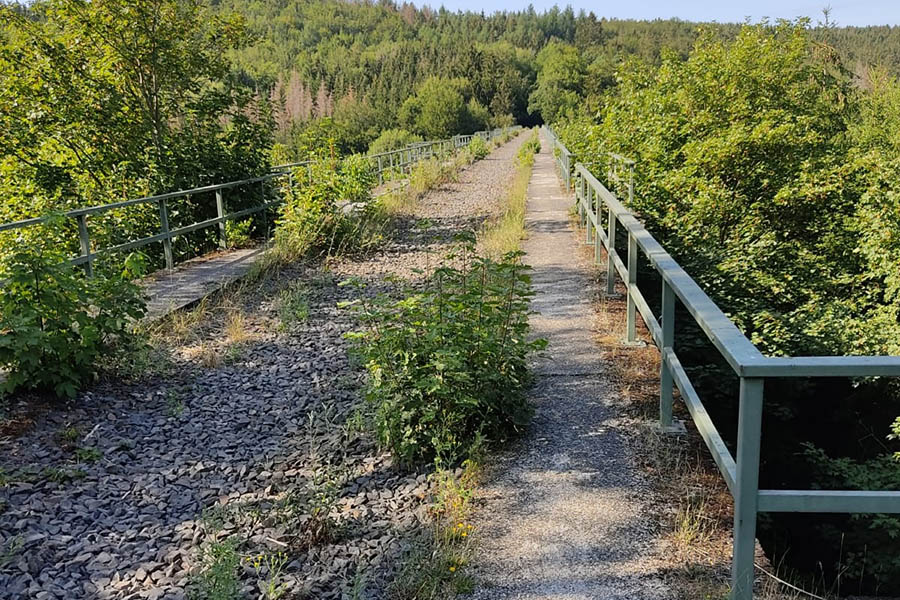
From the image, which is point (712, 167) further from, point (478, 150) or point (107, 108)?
point (478, 150)

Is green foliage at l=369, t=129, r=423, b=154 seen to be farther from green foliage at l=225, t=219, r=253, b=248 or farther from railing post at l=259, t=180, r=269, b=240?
green foliage at l=225, t=219, r=253, b=248

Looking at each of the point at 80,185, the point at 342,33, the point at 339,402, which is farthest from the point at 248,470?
the point at 342,33

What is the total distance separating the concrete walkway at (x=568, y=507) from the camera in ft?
9.87

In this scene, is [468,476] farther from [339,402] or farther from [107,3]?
[107,3]

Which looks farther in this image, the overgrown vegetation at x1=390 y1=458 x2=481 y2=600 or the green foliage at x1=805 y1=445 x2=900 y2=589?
the green foliage at x1=805 y1=445 x2=900 y2=589

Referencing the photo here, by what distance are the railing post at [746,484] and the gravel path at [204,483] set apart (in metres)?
1.47

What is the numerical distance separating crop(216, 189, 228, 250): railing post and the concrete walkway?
7501mm

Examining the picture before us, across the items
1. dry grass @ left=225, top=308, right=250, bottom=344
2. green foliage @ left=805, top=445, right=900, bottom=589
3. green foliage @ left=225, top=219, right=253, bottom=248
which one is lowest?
green foliage @ left=805, top=445, right=900, bottom=589

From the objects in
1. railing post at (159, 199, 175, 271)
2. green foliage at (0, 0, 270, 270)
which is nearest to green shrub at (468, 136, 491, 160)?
green foliage at (0, 0, 270, 270)

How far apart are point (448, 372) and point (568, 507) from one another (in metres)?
1.12

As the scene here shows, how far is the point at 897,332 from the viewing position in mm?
7312

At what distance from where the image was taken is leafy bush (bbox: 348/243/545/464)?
4.32 metres

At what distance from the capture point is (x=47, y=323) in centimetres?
550

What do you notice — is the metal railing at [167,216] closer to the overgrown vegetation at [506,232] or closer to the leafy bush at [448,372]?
the leafy bush at [448,372]
